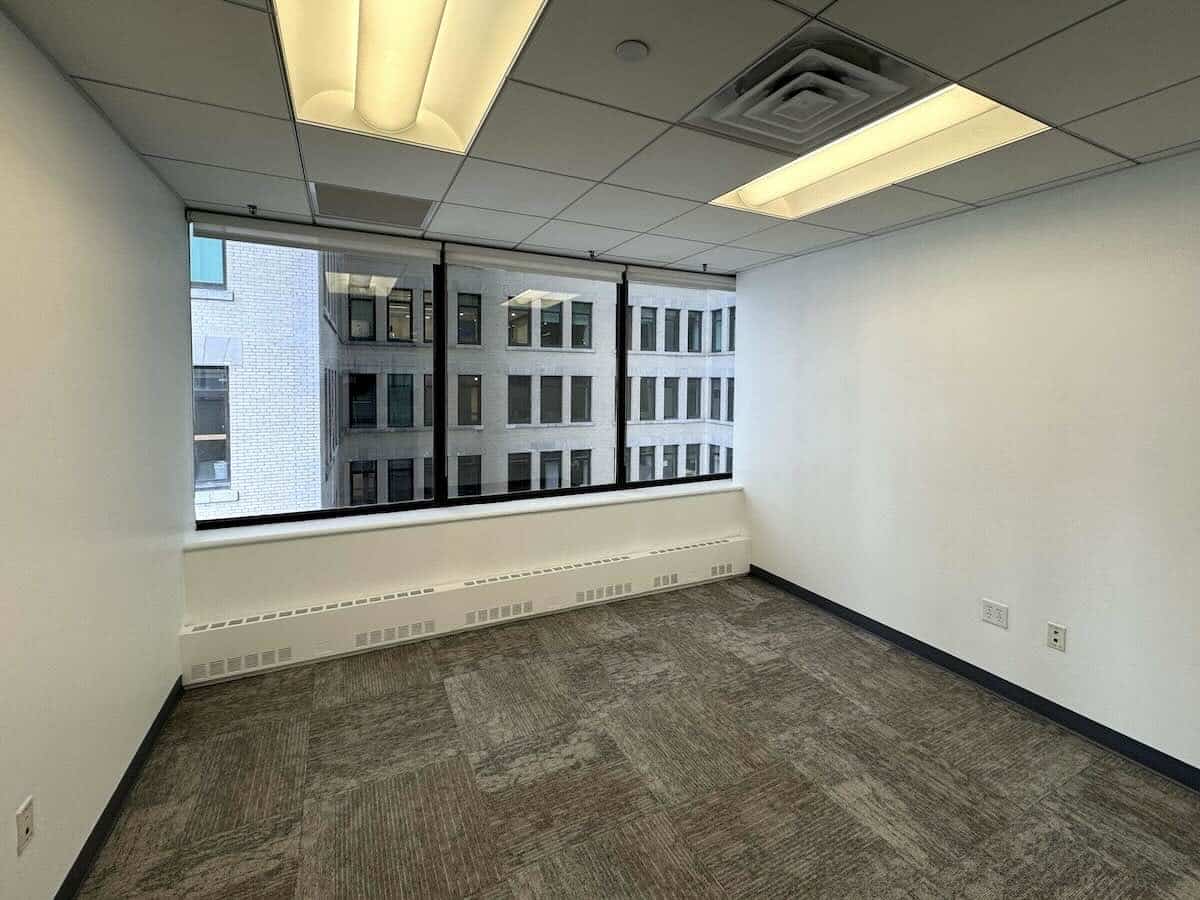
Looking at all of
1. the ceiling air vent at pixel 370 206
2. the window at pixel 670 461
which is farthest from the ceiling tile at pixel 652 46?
the window at pixel 670 461

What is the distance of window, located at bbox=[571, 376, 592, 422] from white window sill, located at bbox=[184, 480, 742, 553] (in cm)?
62

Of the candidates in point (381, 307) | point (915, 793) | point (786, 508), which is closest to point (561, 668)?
point (915, 793)

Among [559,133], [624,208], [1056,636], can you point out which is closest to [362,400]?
[624,208]

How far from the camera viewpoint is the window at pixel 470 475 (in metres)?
3.96

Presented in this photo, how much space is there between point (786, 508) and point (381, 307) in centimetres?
318

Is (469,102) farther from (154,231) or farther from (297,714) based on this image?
(297,714)

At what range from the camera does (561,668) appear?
3145 mm

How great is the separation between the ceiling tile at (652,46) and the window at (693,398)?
322 centimetres

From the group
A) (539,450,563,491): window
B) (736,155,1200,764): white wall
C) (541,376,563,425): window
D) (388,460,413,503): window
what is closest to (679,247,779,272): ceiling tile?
(736,155,1200,764): white wall

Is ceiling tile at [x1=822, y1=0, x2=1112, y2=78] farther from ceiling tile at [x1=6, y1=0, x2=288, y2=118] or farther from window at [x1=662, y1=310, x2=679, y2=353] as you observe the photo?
window at [x1=662, y1=310, x2=679, y2=353]

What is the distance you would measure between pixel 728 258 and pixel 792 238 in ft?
1.99

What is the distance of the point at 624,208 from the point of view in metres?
2.91

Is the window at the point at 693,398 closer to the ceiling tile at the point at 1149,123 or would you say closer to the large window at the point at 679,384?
the large window at the point at 679,384

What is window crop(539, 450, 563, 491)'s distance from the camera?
4270 mm
